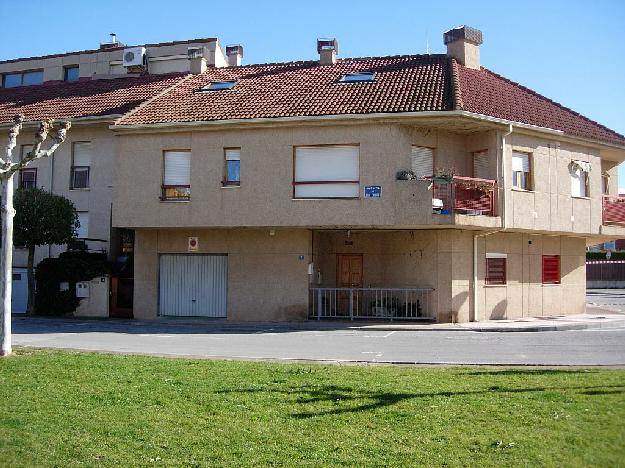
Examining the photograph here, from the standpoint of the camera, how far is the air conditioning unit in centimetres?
3183

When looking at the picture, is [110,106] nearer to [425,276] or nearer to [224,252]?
[224,252]

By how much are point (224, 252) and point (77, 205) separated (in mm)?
7385

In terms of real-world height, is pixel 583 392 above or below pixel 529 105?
below

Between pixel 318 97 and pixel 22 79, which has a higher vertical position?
pixel 22 79

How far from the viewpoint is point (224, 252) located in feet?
75.2

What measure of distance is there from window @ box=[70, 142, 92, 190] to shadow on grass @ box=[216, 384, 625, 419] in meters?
19.9

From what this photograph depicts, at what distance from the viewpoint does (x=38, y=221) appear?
75.0 feet

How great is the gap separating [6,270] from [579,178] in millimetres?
19218

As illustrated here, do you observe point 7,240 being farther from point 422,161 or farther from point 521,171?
point 521,171

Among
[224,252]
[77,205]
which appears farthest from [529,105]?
[77,205]

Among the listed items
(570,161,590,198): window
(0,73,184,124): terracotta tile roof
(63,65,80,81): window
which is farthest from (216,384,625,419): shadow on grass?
(63,65,80,81): window

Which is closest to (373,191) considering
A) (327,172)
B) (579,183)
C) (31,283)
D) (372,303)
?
(327,172)

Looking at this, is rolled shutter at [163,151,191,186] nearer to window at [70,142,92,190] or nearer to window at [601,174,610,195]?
window at [70,142,92,190]

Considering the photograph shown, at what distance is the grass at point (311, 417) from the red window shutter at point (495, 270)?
40.1 ft
